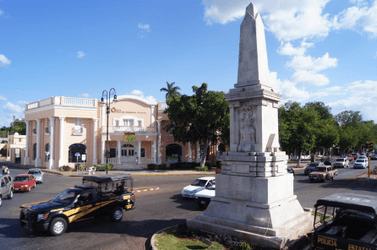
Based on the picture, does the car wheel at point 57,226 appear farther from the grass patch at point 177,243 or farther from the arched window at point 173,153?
the arched window at point 173,153

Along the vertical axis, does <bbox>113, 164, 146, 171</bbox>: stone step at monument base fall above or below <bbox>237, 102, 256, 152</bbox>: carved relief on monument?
below

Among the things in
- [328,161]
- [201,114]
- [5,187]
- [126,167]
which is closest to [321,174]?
[201,114]

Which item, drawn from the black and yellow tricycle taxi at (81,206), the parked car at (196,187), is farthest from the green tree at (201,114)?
the black and yellow tricycle taxi at (81,206)

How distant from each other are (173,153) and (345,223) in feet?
115

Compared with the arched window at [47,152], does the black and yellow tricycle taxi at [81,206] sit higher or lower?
lower

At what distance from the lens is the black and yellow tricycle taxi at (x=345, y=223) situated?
659cm

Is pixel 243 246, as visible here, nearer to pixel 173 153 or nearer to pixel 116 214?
pixel 116 214

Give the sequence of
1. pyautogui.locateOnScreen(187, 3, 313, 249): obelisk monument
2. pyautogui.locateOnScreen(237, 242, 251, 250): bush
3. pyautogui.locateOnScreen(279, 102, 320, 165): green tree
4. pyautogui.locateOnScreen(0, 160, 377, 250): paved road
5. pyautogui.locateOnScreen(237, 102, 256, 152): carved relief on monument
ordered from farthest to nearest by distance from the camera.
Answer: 1. pyautogui.locateOnScreen(279, 102, 320, 165): green tree
2. pyautogui.locateOnScreen(237, 102, 256, 152): carved relief on monument
3. pyautogui.locateOnScreen(0, 160, 377, 250): paved road
4. pyautogui.locateOnScreen(187, 3, 313, 249): obelisk monument
5. pyautogui.locateOnScreen(237, 242, 251, 250): bush

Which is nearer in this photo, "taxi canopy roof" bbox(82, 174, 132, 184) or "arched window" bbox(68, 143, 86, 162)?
"taxi canopy roof" bbox(82, 174, 132, 184)

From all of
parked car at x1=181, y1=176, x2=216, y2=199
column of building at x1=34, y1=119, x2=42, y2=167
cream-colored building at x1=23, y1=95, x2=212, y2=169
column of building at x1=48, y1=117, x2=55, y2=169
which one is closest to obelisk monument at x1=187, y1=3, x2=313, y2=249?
parked car at x1=181, y1=176, x2=216, y2=199

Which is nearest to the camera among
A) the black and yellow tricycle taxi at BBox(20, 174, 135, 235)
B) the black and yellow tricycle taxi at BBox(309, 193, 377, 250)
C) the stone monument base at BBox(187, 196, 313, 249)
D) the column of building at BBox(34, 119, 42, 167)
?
the black and yellow tricycle taxi at BBox(309, 193, 377, 250)

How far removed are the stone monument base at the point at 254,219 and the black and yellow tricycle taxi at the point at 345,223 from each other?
876 millimetres

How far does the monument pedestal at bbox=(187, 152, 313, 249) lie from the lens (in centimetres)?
814

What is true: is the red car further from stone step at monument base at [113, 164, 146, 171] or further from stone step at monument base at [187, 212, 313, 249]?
stone step at monument base at [113, 164, 146, 171]
